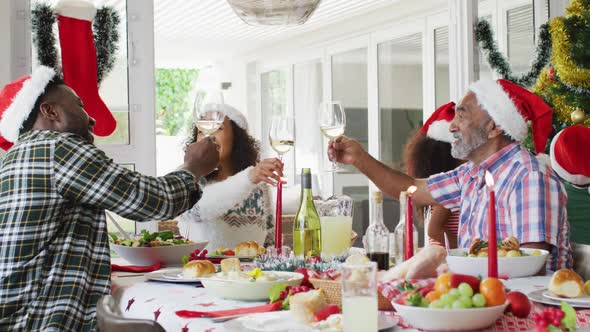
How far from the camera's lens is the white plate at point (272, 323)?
1340mm

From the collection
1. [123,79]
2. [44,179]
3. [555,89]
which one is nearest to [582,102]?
[555,89]

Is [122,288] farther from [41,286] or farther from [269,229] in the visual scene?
[269,229]

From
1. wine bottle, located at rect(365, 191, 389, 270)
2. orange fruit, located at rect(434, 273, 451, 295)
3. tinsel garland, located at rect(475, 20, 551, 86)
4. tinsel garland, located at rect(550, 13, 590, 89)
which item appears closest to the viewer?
orange fruit, located at rect(434, 273, 451, 295)

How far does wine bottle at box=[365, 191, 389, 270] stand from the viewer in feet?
5.80

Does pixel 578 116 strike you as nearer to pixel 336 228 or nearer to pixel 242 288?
pixel 336 228

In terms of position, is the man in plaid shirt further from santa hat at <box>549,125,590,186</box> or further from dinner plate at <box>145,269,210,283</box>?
santa hat at <box>549,125,590,186</box>

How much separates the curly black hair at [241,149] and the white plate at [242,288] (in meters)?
1.85

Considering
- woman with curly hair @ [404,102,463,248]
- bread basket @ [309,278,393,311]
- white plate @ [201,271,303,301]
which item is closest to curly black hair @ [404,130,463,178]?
woman with curly hair @ [404,102,463,248]

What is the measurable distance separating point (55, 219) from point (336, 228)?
0.76 meters

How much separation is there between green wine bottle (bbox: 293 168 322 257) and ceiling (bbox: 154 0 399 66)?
449 centimetres

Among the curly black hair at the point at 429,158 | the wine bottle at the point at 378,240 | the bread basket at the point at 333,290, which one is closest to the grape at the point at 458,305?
the bread basket at the point at 333,290

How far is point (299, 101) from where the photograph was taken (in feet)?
31.5

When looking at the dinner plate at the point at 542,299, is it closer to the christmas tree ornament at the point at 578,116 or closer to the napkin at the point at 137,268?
the napkin at the point at 137,268

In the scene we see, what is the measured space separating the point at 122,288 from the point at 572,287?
112 centimetres
